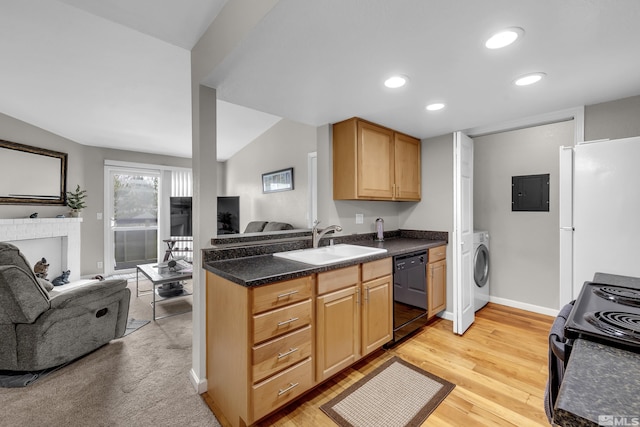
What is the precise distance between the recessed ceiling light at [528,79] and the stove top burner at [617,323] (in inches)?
64.6

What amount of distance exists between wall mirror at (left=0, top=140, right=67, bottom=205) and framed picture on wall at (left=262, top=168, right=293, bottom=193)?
308 cm

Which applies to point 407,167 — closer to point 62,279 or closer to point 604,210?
point 604,210

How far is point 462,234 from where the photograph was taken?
106 inches

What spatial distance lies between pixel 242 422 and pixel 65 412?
114cm

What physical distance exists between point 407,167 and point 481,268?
1.56 m

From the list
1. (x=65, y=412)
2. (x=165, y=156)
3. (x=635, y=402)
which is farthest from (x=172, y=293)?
(x=635, y=402)

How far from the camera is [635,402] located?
0.41 metres

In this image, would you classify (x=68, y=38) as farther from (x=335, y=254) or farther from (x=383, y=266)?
(x=383, y=266)

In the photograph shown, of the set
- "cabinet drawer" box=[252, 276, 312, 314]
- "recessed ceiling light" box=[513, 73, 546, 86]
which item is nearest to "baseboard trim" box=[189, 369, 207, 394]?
"cabinet drawer" box=[252, 276, 312, 314]

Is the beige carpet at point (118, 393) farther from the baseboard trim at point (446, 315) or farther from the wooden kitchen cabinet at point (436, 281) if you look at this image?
the baseboard trim at point (446, 315)

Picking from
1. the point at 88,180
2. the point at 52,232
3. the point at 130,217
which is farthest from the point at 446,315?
the point at 88,180

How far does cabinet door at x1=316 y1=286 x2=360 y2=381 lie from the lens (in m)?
1.74

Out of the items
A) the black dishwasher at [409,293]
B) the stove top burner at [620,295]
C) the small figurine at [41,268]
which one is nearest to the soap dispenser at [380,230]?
the black dishwasher at [409,293]

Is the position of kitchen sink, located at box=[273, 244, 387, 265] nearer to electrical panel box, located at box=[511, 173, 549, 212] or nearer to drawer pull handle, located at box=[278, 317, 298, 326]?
drawer pull handle, located at box=[278, 317, 298, 326]
